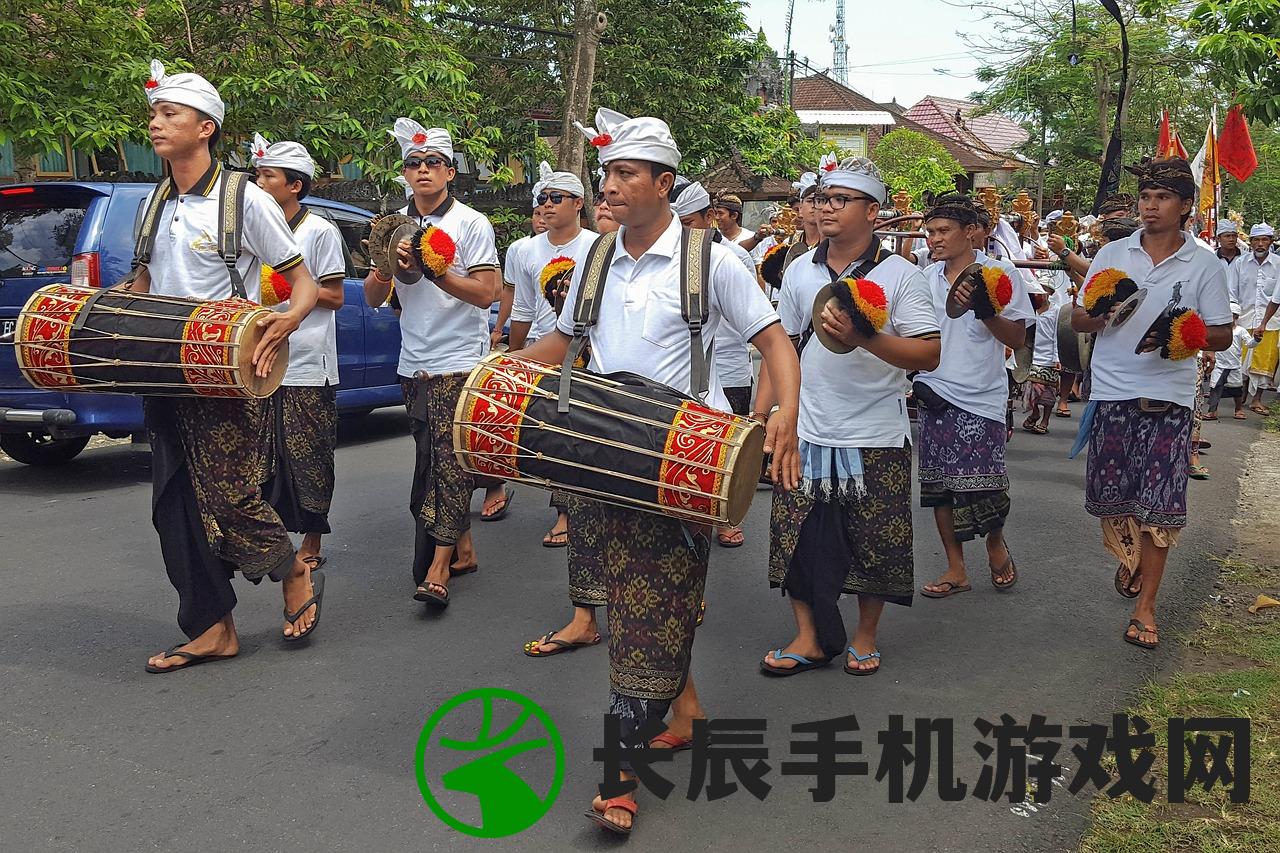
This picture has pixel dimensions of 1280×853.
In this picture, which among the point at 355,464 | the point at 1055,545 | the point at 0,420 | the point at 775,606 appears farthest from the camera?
the point at 355,464

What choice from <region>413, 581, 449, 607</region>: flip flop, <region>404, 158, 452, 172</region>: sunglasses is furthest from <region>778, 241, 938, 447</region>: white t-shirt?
<region>404, 158, 452, 172</region>: sunglasses

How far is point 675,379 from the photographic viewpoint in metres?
3.56

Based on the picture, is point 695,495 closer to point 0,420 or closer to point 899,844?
point 899,844

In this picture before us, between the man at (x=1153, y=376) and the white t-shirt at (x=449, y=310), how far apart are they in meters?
2.70

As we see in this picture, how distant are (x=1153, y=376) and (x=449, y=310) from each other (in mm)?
3106

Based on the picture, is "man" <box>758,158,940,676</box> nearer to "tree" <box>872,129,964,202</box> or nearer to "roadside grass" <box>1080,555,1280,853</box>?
"roadside grass" <box>1080,555,1280,853</box>

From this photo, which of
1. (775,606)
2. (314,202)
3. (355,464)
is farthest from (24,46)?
(775,606)

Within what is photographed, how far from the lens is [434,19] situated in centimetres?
1478

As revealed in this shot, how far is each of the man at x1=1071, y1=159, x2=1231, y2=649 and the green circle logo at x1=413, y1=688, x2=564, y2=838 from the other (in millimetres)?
2653

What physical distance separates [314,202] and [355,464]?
2068mm

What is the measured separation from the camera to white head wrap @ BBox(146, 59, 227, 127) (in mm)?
4383

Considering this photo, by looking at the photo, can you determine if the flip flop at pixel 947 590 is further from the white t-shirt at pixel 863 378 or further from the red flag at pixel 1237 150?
the red flag at pixel 1237 150

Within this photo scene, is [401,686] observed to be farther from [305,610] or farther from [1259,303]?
[1259,303]

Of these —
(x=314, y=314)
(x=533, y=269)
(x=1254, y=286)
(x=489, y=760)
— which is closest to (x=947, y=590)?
(x=533, y=269)
